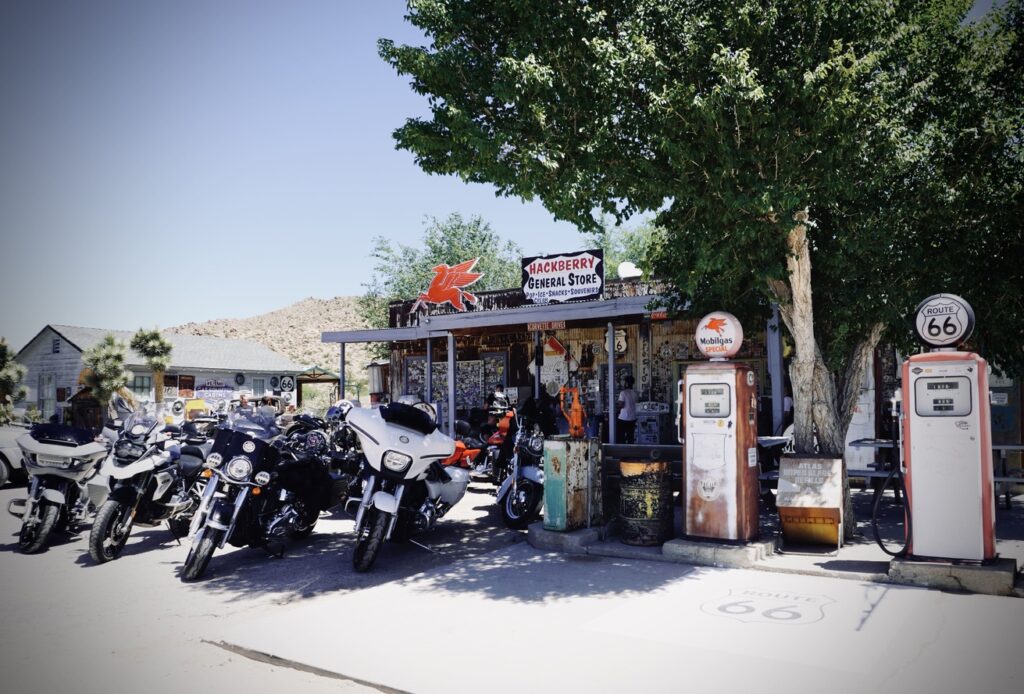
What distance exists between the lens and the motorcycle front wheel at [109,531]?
758 cm

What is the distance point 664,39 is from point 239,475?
655 centimetres

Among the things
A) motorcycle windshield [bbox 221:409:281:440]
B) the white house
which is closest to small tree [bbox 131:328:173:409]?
the white house

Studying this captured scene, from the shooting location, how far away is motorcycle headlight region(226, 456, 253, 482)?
278 inches

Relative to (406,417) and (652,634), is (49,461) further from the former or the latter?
(652,634)

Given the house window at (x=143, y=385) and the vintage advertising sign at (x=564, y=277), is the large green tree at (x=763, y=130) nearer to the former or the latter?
the vintage advertising sign at (x=564, y=277)

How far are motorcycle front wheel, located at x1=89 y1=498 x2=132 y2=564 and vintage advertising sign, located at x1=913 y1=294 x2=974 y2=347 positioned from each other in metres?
8.35

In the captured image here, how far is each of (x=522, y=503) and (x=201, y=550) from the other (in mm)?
4033

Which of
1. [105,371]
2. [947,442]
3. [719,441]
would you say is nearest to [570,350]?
[719,441]

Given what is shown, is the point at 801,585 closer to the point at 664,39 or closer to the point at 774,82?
the point at 774,82

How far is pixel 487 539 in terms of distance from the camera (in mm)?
8898

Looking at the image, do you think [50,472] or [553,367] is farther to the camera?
[553,367]

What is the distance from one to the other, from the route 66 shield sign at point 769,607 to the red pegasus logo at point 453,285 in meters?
13.6

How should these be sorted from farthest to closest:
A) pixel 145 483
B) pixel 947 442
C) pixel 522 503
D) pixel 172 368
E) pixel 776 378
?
pixel 172 368 → pixel 776 378 → pixel 522 503 → pixel 145 483 → pixel 947 442

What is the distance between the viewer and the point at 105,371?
3034 centimetres
